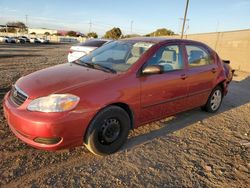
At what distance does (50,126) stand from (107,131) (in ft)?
2.89

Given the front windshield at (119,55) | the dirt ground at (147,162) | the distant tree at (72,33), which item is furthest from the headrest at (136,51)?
the distant tree at (72,33)

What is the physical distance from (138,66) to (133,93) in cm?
45

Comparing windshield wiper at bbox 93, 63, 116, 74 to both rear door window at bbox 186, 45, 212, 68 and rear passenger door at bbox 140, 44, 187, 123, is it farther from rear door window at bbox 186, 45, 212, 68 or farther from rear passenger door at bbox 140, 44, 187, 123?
rear door window at bbox 186, 45, 212, 68

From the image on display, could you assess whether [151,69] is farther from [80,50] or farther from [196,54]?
[80,50]

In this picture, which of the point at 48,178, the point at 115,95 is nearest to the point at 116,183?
the point at 48,178

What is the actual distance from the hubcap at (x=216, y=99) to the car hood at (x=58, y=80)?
312 cm

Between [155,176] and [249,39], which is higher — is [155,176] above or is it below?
below

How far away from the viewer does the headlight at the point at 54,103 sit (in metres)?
3.16

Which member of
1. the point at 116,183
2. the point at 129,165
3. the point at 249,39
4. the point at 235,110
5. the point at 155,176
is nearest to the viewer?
the point at 116,183

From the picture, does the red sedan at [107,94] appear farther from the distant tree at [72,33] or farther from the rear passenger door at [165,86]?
the distant tree at [72,33]

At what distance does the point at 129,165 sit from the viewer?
3.53 meters

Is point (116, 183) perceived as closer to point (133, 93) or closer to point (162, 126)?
point (133, 93)

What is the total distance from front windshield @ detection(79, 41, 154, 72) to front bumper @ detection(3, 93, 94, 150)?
44.5 inches

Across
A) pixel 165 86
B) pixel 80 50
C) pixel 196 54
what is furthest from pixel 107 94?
pixel 80 50
